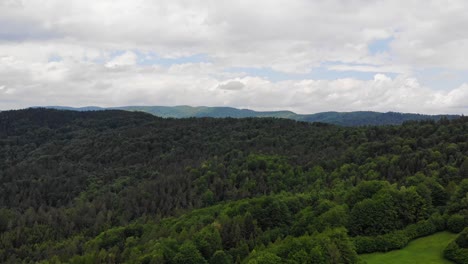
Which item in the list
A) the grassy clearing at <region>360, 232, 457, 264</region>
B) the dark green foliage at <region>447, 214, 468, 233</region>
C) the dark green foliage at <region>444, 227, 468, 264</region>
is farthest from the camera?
the dark green foliage at <region>447, 214, 468, 233</region>

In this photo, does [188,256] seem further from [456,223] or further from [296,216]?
[456,223]

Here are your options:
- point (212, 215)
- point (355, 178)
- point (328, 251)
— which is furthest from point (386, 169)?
point (328, 251)

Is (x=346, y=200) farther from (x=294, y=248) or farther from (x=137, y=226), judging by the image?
(x=137, y=226)

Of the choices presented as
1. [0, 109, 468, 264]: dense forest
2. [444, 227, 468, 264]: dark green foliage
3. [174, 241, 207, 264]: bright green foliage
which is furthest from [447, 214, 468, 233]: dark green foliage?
[174, 241, 207, 264]: bright green foliage

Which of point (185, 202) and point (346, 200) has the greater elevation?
point (346, 200)

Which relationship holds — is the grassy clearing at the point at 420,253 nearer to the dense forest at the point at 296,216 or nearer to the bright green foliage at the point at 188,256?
the dense forest at the point at 296,216

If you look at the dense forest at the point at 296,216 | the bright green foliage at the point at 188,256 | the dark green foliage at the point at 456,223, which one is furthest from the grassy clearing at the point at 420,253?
the bright green foliage at the point at 188,256

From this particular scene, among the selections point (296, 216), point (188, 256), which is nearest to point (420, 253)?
point (296, 216)

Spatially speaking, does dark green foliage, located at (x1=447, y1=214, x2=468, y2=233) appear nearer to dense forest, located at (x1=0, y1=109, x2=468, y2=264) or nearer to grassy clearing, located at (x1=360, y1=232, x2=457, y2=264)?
dense forest, located at (x1=0, y1=109, x2=468, y2=264)
